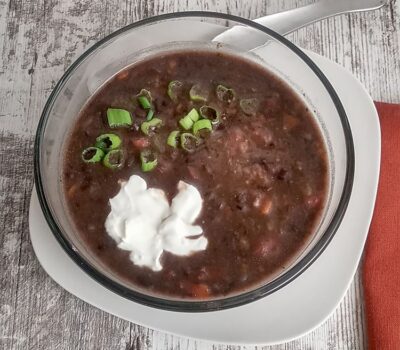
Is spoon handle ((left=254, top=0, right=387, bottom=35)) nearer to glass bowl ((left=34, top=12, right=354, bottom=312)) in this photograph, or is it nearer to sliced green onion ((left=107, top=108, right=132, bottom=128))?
glass bowl ((left=34, top=12, right=354, bottom=312))

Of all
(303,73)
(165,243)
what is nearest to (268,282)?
(165,243)

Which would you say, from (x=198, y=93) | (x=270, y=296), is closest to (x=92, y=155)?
(x=198, y=93)

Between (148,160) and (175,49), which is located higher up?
(175,49)

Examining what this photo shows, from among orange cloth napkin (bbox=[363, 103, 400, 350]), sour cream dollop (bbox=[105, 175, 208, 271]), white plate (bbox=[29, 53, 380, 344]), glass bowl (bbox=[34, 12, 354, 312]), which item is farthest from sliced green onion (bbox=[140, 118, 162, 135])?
orange cloth napkin (bbox=[363, 103, 400, 350])

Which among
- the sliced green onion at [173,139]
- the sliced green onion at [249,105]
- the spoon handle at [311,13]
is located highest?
the spoon handle at [311,13]

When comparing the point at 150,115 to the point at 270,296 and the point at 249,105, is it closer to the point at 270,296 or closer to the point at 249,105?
the point at 249,105

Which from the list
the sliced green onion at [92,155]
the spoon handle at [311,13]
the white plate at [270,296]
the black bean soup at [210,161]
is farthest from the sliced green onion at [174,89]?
the white plate at [270,296]

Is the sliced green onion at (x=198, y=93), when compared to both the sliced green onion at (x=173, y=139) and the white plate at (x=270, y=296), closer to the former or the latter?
the sliced green onion at (x=173, y=139)
